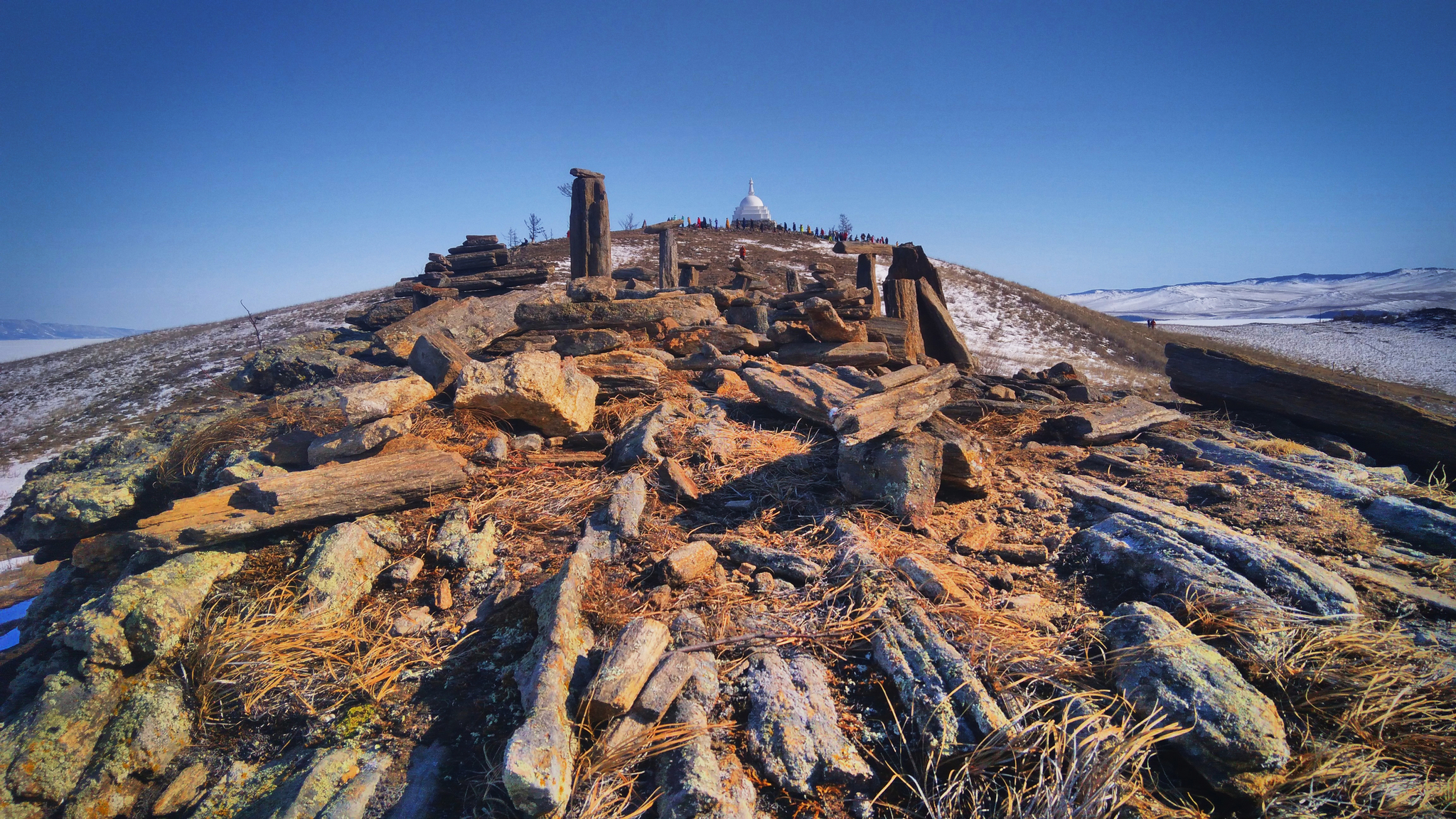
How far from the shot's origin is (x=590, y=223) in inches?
376

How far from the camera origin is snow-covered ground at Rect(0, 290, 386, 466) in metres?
9.59

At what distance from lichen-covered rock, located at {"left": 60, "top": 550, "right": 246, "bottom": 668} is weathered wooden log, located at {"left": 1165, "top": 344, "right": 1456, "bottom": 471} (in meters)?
7.77

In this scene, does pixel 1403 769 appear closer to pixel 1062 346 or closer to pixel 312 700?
pixel 312 700

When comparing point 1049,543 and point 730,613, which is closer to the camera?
point 730,613

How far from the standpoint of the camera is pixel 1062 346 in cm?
1742

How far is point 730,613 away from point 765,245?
80.8ft

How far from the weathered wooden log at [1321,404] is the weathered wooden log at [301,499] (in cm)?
685

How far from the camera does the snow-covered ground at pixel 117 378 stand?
9.59 m

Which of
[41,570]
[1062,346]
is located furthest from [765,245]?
[41,570]

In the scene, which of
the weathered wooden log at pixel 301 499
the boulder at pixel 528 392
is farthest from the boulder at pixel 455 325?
the weathered wooden log at pixel 301 499

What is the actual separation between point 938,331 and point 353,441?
642 cm

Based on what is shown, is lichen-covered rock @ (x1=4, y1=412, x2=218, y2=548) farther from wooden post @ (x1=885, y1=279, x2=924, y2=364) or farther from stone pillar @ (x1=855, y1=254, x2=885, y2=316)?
stone pillar @ (x1=855, y1=254, x2=885, y2=316)

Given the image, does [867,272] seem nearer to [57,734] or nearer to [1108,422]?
[1108,422]

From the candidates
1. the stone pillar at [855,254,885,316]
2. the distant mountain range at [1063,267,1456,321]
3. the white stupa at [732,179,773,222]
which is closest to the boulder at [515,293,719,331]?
the stone pillar at [855,254,885,316]
